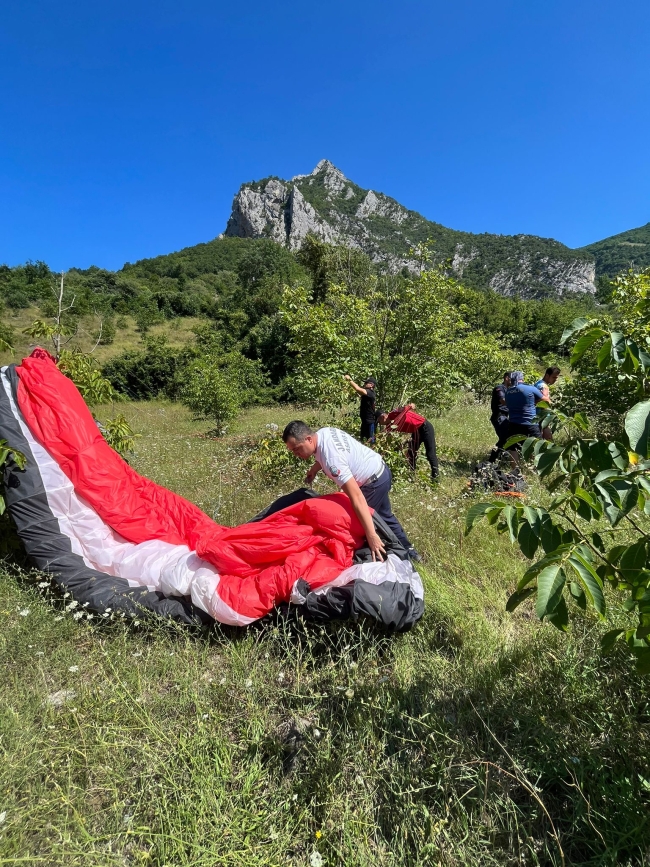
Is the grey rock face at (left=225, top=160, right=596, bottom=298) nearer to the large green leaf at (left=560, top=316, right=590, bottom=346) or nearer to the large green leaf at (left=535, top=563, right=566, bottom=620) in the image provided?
the large green leaf at (left=560, top=316, right=590, bottom=346)

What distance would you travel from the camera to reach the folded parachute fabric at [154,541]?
2.47 metres

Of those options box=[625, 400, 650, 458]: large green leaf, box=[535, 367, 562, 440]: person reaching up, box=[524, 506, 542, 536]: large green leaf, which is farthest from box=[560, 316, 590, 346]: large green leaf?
box=[535, 367, 562, 440]: person reaching up

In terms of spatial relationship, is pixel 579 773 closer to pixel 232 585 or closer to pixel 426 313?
pixel 232 585

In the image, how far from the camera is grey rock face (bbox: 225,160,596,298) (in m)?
73.6

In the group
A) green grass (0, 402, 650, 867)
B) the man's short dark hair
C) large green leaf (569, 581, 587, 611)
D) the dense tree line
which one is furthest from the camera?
the dense tree line

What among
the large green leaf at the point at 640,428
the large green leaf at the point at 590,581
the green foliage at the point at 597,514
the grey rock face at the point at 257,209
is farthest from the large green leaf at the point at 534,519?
the grey rock face at the point at 257,209

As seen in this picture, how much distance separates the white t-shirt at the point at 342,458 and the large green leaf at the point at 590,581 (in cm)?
176

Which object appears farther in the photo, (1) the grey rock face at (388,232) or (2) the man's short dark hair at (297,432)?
(1) the grey rock face at (388,232)

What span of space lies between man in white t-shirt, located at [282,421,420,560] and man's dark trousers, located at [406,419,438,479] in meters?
2.60

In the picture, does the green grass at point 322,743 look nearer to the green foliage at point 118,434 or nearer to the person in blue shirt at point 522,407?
the green foliage at point 118,434

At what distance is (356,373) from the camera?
6.14m

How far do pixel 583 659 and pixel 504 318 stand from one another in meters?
41.9

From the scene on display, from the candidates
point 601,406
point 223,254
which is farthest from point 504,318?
point 223,254

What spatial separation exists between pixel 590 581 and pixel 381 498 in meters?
2.30
